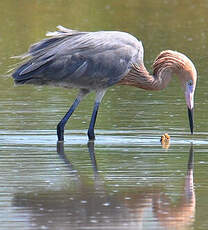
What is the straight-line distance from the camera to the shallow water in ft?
27.2

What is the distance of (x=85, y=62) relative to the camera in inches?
490

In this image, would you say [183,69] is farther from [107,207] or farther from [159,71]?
[107,207]

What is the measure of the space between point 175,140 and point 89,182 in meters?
2.71

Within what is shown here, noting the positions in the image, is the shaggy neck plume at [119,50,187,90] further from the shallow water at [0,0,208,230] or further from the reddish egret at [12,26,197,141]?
the shallow water at [0,0,208,230]

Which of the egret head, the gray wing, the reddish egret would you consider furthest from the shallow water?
the gray wing

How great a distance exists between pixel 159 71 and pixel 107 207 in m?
4.69

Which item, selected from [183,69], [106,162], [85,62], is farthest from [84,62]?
[106,162]

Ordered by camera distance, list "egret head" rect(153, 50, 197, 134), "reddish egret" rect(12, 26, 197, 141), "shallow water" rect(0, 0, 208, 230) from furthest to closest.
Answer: "egret head" rect(153, 50, 197, 134) → "reddish egret" rect(12, 26, 197, 141) → "shallow water" rect(0, 0, 208, 230)

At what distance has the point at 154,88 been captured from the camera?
13062 millimetres

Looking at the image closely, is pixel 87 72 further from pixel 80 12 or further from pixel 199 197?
pixel 80 12

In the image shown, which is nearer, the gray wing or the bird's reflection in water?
the bird's reflection in water

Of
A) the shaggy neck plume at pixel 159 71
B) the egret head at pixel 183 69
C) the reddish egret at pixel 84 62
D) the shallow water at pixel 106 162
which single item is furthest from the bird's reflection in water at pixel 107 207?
the shaggy neck plume at pixel 159 71

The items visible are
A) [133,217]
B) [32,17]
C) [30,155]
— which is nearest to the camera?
[133,217]

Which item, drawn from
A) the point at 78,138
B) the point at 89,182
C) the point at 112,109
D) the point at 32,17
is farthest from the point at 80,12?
the point at 89,182
